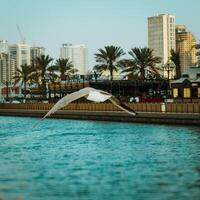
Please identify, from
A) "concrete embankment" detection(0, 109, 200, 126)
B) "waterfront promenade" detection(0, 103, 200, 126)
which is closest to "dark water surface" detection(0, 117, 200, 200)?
"concrete embankment" detection(0, 109, 200, 126)

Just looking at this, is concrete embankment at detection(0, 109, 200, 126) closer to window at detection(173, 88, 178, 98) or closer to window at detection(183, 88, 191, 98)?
window at detection(173, 88, 178, 98)

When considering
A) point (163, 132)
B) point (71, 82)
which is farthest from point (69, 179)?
point (71, 82)

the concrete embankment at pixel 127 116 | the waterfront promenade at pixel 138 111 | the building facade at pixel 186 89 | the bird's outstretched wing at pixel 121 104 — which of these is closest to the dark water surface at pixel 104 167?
the bird's outstretched wing at pixel 121 104

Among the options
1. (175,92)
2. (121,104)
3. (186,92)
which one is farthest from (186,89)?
(121,104)

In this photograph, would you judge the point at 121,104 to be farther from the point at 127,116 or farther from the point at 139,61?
the point at 139,61

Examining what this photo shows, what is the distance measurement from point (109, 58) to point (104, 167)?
74.2 meters

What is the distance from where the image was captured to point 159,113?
64250 mm

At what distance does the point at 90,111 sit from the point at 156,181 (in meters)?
56.0

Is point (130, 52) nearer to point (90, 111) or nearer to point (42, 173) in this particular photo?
point (90, 111)

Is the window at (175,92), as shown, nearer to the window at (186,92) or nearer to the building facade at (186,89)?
the building facade at (186,89)

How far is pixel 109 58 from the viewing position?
103688mm

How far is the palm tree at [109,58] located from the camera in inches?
4040

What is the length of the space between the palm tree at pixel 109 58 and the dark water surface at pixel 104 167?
51.7 metres

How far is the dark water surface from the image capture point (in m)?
23.0
